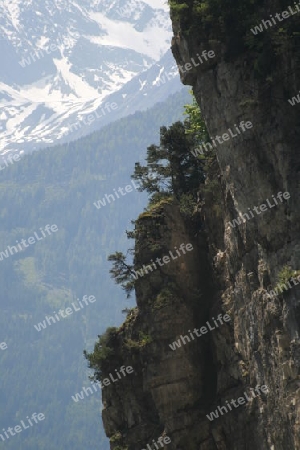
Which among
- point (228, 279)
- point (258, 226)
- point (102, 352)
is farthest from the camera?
point (102, 352)

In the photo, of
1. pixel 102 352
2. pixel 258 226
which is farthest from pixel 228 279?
pixel 102 352

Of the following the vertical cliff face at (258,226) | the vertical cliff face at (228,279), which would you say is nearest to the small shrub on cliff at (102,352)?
the vertical cliff face at (228,279)

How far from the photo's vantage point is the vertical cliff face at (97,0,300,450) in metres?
42.8

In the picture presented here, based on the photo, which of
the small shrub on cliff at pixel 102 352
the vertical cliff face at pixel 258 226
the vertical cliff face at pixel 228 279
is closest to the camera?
the vertical cliff face at pixel 258 226

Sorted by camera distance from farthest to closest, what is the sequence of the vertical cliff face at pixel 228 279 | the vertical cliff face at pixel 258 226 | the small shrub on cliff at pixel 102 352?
the small shrub on cliff at pixel 102 352 → the vertical cliff face at pixel 228 279 → the vertical cliff face at pixel 258 226

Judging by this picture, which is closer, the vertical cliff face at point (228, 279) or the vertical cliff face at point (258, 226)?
the vertical cliff face at point (258, 226)

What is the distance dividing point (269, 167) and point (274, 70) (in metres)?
5.20

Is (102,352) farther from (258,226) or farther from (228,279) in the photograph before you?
(258,226)

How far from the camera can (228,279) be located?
50.1 m

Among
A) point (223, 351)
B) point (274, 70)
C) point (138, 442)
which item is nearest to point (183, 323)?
point (223, 351)

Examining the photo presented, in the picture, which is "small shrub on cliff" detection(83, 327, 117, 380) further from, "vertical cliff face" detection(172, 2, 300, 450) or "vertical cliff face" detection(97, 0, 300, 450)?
"vertical cliff face" detection(172, 2, 300, 450)

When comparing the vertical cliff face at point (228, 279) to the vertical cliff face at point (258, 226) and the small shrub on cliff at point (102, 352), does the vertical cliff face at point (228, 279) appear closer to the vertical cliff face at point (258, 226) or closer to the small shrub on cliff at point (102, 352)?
the vertical cliff face at point (258, 226)

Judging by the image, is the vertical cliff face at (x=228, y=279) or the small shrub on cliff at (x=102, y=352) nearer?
the vertical cliff face at (x=228, y=279)

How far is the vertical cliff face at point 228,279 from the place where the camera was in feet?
140
